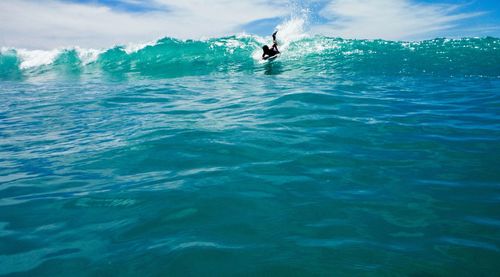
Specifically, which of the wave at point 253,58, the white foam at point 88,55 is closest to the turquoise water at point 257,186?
the wave at point 253,58

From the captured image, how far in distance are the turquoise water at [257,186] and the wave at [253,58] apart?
285 inches

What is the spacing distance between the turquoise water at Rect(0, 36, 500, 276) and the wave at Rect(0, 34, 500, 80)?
723 centimetres

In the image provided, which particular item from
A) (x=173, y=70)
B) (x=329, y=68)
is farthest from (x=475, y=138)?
(x=173, y=70)

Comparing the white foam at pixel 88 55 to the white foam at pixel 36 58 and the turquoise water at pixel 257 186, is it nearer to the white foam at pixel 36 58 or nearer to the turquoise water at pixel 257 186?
the white foam at pixel 36 58

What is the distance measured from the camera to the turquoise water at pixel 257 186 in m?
2.53

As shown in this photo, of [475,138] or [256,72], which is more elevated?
[256,72]

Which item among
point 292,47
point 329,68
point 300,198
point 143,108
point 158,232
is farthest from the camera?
point 292,47

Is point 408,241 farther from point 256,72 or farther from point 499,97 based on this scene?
point 256,72

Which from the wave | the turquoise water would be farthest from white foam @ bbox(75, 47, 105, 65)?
the turquoise water

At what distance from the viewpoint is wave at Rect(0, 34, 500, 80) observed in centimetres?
1553

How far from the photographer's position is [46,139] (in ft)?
19.7

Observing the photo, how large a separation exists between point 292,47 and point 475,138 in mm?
20216

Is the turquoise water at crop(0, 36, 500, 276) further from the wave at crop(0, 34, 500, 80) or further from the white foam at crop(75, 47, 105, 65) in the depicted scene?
the white foam at crop(75, 47, 105, 65)

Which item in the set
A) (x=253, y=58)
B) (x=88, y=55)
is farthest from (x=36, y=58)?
(x=253, y=58)
